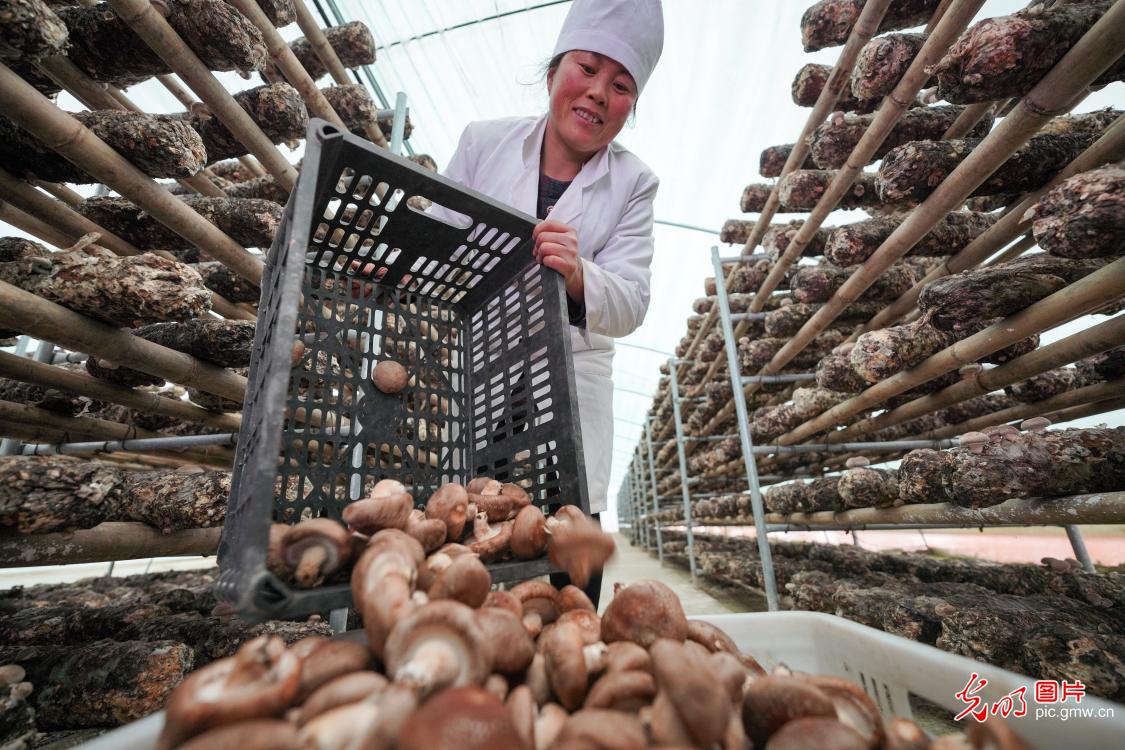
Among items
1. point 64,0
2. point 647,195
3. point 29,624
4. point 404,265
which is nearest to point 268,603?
point 404,265

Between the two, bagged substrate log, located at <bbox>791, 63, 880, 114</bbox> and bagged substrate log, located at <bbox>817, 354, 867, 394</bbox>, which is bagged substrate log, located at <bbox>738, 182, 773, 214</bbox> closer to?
bagged substrate log, located at <bbox>791, 63, 880, 114</bbox>

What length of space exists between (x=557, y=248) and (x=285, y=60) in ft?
6.87

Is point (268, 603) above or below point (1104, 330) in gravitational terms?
below

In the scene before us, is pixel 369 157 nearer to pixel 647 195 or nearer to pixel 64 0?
pixel 647 195

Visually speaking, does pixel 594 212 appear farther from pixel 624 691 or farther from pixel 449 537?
pixel 624 691

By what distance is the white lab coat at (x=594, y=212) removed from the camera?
1655mm

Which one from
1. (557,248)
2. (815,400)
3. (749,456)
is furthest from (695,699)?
(749,456)

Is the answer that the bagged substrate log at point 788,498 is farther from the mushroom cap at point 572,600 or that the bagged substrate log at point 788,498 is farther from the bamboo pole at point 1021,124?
the mushroom cap at point 572,600

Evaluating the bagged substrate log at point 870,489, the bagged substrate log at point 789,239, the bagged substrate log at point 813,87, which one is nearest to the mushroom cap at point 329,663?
the bagged substrate log at point 870,489

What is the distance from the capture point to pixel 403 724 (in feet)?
1.63

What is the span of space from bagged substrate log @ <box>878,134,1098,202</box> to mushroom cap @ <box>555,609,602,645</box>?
1.94 m

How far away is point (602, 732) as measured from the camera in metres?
0.53

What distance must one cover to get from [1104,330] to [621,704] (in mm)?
1752

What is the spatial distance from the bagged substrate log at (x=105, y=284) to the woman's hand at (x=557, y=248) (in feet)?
3.77
